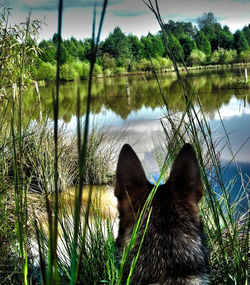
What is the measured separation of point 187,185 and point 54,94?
860 mm

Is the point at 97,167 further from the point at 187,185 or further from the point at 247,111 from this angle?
the point at 247,111

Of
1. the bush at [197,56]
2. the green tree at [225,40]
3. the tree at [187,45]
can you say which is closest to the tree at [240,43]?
the green tree at [225,40]

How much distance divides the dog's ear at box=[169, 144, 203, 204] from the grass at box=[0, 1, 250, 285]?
0.04 meters

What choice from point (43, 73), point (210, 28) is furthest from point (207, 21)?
point (43, 73)

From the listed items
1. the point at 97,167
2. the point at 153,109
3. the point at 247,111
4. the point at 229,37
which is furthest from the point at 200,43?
the point at 97,167

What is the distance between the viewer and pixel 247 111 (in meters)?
23.3

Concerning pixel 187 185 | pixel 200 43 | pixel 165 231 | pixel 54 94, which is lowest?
pixel 165 231

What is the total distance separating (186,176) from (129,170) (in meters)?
0.23

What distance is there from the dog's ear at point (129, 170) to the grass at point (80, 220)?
0.39 feet

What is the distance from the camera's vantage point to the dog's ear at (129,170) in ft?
3.81

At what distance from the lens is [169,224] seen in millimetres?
1180

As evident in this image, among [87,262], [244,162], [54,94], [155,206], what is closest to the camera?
[54,94]

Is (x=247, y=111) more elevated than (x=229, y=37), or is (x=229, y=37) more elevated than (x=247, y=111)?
(x=229, y=37)

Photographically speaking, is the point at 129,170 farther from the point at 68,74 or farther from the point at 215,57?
the point at 215,57
